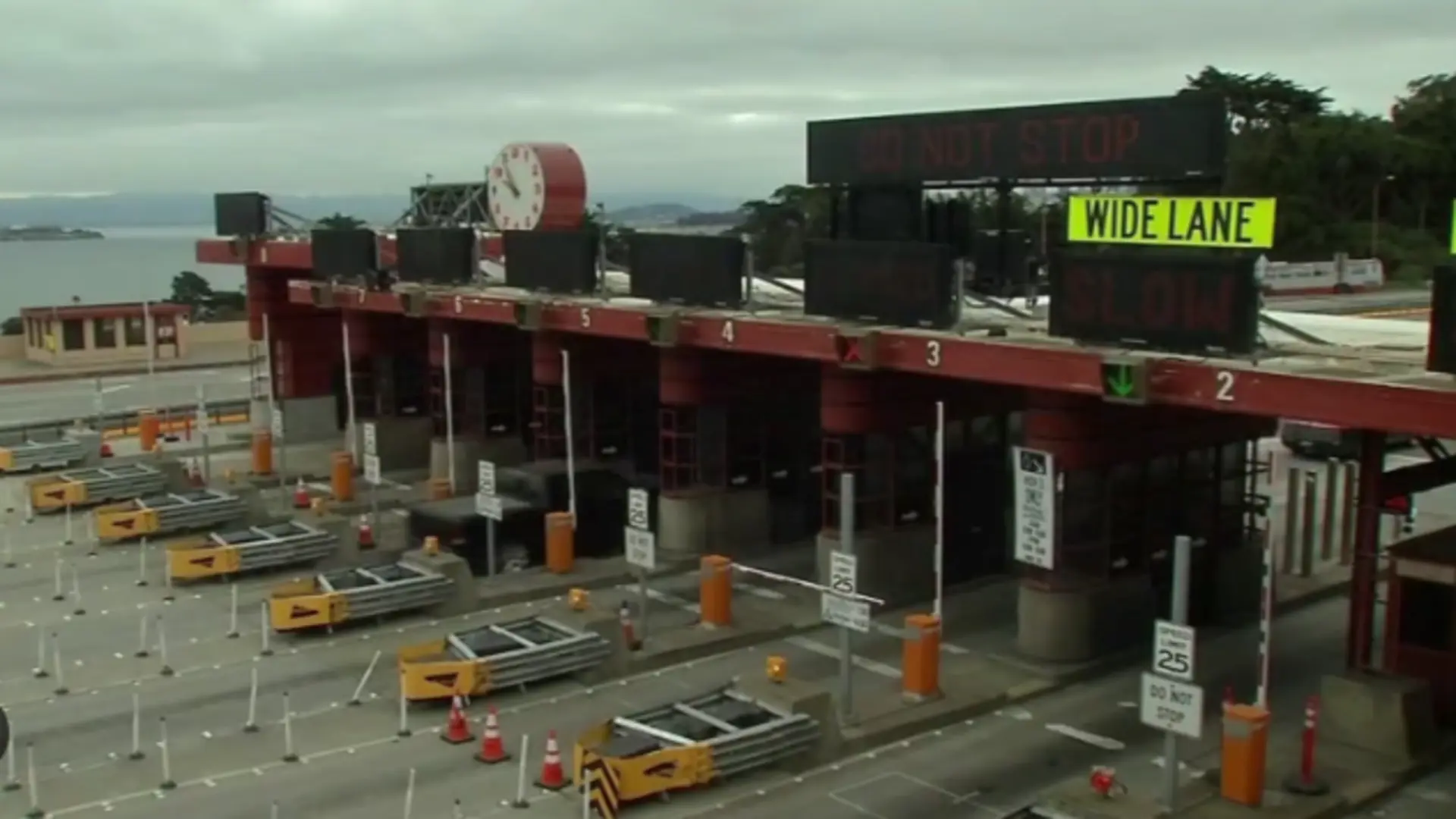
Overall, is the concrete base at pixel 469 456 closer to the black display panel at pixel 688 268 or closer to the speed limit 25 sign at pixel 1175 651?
the black display panel at pixel 688 268

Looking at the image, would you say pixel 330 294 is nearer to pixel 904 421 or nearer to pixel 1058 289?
pixel 904 421

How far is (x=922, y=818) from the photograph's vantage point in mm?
16812

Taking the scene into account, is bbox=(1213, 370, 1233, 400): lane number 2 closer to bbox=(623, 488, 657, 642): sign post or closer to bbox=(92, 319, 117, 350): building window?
bbox=(623, 488, 657, 642): sign post

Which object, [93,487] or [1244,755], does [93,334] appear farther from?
[1244,755]

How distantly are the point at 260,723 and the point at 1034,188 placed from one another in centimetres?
1380

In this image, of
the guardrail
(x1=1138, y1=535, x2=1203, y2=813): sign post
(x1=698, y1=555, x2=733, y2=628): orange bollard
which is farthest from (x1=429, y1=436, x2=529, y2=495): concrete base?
(x1=1138, y1=535, x2=1203, y2=813): sign post

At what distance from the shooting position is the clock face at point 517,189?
125ft

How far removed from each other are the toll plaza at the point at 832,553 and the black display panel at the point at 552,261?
116 mm

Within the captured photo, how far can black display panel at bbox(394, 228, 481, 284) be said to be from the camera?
34.7m

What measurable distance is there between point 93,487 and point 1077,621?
24.0m

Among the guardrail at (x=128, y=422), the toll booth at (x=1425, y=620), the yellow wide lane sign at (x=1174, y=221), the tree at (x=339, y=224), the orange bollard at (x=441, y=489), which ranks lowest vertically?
the guardrail at (x=128, y=422)

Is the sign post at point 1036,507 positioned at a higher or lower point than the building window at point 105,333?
higher

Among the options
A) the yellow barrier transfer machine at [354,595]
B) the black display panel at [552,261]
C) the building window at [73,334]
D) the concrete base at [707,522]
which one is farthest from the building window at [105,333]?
the yellow barrier transfer machine at [354,595]

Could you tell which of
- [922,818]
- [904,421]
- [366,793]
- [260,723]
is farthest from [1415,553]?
[260,723]
